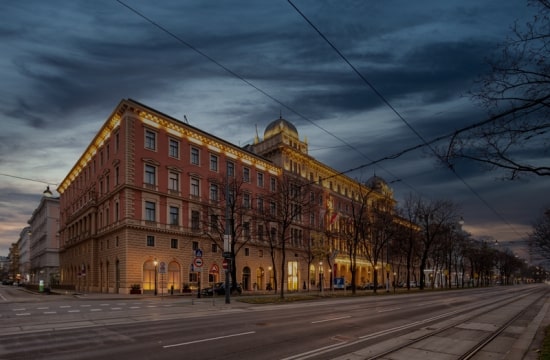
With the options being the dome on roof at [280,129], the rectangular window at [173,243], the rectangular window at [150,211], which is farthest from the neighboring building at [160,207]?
the dome on roof at [280,129]

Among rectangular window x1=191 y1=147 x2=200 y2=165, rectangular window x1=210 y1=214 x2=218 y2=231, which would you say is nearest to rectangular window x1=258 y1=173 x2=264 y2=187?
rectangular window x1=191 y1=147 x2=200 y2=165

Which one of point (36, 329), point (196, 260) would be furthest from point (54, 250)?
point (36, 329)

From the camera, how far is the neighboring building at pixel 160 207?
48.1 m

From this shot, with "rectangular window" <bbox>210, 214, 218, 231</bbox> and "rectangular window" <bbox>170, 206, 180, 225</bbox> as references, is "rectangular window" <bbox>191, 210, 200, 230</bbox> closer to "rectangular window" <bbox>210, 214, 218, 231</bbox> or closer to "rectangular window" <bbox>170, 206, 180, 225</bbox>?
"rectangular window" <bbox>210, 214, 218, 231</bbox>

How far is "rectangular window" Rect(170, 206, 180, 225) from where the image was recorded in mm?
52438

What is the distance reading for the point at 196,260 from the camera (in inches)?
1143

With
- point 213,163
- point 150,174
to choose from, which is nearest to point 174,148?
point 150,174

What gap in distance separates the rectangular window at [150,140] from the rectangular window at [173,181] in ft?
13.7

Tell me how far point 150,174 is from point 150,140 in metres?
4.14

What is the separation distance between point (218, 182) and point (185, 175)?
16.7ft

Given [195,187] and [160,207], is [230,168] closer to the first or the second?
[195,187]

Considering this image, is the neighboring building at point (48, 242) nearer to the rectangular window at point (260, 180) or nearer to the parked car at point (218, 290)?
the rectangular window at point (260, 180)

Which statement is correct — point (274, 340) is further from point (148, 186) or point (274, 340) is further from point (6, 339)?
point (148, 186)

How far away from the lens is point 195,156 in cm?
5644
